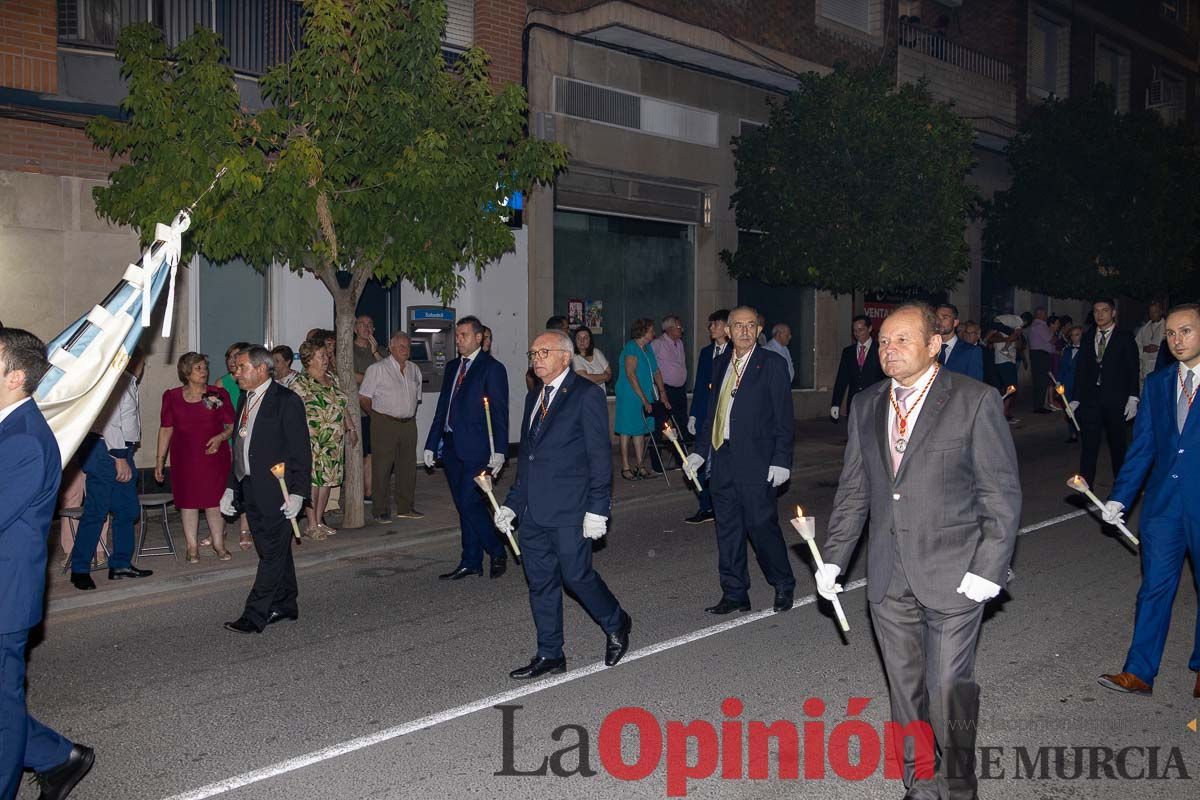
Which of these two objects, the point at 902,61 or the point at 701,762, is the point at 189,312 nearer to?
the point at 701,762

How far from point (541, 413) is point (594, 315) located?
38.4 feet

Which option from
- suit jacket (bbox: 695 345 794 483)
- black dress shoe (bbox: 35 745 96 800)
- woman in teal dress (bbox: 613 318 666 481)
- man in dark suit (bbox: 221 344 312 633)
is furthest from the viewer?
woman in teal dress (bbox: 613 318 666 481)

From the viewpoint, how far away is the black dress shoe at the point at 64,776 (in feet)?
15.7

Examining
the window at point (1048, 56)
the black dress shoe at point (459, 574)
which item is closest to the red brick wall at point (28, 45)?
the black dress shoe at point (459, 574)

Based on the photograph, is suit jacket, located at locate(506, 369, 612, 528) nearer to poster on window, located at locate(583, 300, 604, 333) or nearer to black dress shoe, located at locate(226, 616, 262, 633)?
black dress shoe, located at locate(226, 616, 262, 633)

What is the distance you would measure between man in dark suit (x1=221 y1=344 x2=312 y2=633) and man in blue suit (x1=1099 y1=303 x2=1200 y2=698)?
5.18 meters

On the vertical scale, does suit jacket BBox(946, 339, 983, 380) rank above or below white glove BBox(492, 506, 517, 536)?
above

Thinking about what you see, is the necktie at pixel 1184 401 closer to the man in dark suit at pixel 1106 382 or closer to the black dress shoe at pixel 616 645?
the black dress shoe at pixel 616 645

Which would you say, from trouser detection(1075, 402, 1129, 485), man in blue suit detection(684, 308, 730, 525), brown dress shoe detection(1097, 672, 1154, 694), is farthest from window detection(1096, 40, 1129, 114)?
brown dress shoe detection(1097, 672, 1154, 694)

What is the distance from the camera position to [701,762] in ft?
17.3

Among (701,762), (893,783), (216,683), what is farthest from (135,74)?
(893,783)

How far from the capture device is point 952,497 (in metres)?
4.53

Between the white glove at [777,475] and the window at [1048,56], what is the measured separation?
24.7m

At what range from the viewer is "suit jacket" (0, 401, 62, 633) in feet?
14.0
